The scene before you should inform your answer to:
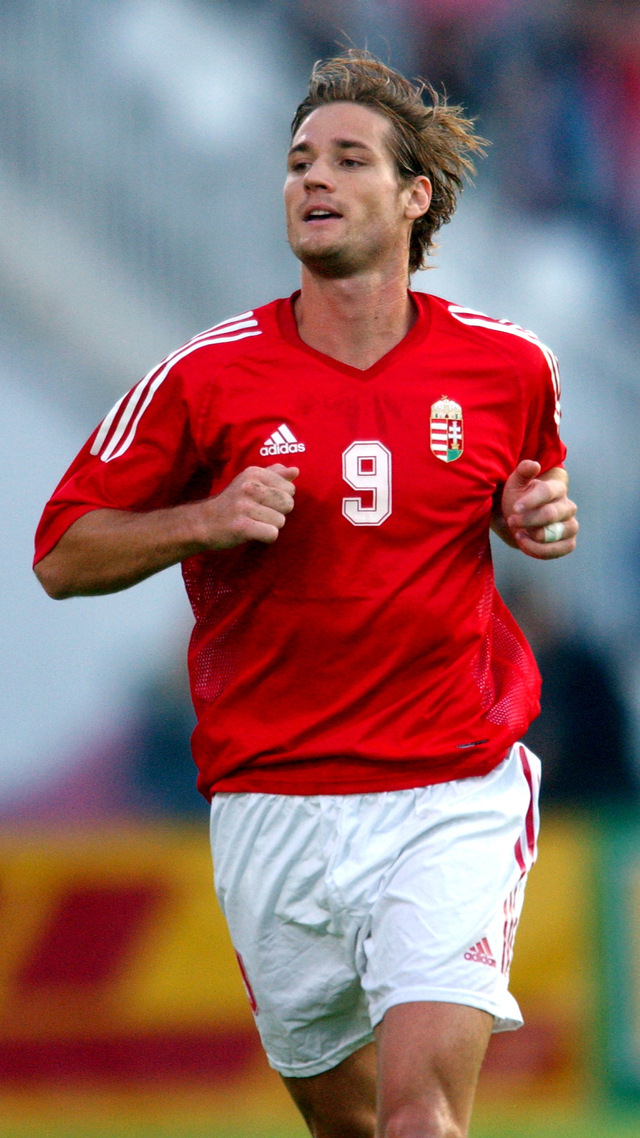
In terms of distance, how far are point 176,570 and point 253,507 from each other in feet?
7.89

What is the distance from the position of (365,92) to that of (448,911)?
1661 mm

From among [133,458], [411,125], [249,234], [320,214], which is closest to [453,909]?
[133,458]

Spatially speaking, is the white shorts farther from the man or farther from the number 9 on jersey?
the number 9 on jersey

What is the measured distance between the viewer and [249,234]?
513cm

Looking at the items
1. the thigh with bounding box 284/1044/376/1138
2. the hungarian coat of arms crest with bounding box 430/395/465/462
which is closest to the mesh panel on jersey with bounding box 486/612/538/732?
the hungarian coat of arms crest with bounding box 430/395/465/462

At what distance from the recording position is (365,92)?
2.90 meters

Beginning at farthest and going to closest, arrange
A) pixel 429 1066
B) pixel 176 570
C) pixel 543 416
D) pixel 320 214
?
pixel 176 570 → pixel 543 416 → pixel 320 214 → pixel 429 1066

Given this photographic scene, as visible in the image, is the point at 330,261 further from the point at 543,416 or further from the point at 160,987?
the point at 160,987

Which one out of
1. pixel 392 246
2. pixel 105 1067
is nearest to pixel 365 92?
pixel 392 246

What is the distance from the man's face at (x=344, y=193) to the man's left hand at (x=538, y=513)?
→ 1.84 ft

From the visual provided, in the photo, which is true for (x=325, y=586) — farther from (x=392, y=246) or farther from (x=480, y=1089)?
(x=480, y=1089)

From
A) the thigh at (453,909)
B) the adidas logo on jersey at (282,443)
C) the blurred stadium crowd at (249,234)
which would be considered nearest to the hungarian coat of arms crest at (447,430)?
the adidas logo on jersey at (282,443)

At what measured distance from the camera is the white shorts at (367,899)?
2.38m

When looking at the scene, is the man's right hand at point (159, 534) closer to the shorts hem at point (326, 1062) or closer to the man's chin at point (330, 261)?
the man's chin at point (330, 261)
